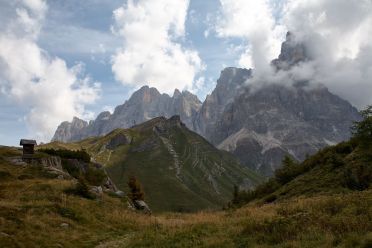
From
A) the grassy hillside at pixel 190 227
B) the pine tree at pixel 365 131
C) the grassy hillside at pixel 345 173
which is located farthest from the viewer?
the pine tree at pixel 365 131

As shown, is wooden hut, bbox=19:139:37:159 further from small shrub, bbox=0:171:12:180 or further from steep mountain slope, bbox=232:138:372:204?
steep mountain slope, bbox=232:138:372:204

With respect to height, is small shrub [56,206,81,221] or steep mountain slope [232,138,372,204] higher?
steep mountain slope [232,138,372,204]

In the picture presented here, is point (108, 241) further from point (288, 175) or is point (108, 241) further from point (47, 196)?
point (288, 175)

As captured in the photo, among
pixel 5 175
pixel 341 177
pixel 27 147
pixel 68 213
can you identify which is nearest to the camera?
pixel 68 213

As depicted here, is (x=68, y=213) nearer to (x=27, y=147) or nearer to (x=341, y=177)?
(x=341, y=177)

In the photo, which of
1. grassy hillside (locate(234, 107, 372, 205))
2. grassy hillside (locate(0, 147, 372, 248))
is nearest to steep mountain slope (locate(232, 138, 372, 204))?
grassy hillside (locate(234, 107, 372, 205))

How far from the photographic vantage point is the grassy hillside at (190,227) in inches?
668

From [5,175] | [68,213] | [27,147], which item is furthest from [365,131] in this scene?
[27,147]

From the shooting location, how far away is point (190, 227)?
24.3 metres

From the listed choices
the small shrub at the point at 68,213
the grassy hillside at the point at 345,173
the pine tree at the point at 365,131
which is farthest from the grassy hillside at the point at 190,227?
the pine tree at the point at 365,131

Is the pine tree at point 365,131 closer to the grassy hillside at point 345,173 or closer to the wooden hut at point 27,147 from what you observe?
the grassy hillside at point 345,173

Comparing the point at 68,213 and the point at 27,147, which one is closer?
the point at 68,213

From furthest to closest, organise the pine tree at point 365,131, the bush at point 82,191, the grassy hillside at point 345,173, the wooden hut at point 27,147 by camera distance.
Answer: the wooden hut at point 27,147, the pine tree at point 365,131, the bush at point 82,191, the grassy hillside at point 345,173

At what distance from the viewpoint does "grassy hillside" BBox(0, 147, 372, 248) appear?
16969 millimetres
